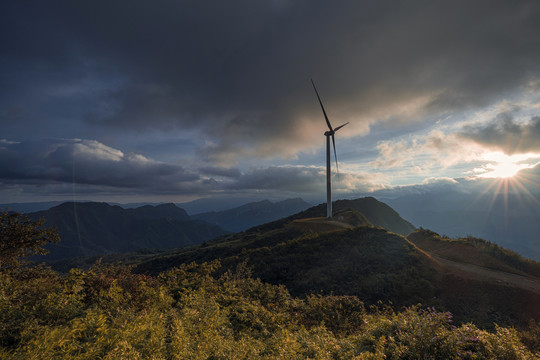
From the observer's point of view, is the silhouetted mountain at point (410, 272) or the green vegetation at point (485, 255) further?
the green vegetation at point (485, 255)

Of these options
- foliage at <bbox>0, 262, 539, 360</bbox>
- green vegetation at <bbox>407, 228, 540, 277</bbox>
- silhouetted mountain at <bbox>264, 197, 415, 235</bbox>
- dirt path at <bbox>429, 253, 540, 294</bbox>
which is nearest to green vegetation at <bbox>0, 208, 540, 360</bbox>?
foliage at <bbox>0, 262, 539, 360</bbox>

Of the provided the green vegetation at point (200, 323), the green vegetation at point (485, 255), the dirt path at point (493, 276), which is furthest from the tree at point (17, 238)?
the green vegetation at point (485, 255)

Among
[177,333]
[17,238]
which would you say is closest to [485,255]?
[177,333]

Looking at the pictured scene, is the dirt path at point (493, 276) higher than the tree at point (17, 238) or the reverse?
the reverse

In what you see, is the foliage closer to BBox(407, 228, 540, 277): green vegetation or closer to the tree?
the tree

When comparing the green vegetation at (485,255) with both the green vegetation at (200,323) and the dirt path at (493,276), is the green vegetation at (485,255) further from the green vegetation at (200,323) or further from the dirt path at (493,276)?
the green vegetation at (200,323)

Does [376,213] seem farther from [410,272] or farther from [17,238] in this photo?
[17,238]

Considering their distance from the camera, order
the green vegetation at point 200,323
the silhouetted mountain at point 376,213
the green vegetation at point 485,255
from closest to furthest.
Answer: the green vegetation at point 200,323
the green vegetation at point 485,255
the silhouetted mountain at point 376,213
